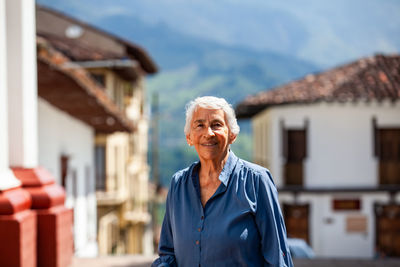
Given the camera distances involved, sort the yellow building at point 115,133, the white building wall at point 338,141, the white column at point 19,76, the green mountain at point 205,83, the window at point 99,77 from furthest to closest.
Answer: the green mountain at point 205,83 < the window at point 99,77 < the yellow building at point 115,133 < the white building wall at point 338,141 < the white column at point 19,76

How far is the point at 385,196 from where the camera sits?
19.9 metres

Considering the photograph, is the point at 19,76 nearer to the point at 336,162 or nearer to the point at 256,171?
the point at 256,171

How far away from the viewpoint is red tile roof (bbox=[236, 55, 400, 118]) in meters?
20.0

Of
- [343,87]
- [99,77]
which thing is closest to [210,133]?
[343,87]

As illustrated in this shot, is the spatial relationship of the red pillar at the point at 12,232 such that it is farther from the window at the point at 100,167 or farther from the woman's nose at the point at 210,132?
the window at the point at 100,167

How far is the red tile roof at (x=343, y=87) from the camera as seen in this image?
65.5 feet

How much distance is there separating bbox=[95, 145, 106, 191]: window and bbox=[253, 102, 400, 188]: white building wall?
748cm

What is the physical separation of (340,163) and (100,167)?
32.7ft

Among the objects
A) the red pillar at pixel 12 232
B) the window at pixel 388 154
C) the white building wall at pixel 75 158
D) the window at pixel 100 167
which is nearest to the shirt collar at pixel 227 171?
the red pillar at pixel 12 232

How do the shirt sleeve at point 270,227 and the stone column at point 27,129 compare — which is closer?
the shirt sleeve at point 270,227

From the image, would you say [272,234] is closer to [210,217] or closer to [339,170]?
[210,217]

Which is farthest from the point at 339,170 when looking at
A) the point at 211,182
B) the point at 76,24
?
the point at 211,182

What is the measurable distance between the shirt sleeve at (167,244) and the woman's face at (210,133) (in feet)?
0.97

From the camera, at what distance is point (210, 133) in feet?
9.77
